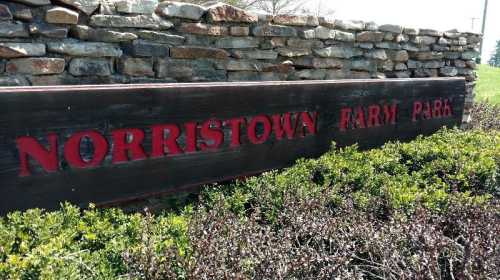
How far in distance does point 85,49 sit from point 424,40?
4.18 metres

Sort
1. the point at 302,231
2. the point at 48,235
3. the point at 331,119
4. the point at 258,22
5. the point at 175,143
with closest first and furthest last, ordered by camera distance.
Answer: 1. the point at 48,235
2. the point at 302,231
3. the point at 175,143
4. the point at 258,22
5. the point at 331,119

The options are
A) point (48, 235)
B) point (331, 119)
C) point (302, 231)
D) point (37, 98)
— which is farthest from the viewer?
point (331, 119)

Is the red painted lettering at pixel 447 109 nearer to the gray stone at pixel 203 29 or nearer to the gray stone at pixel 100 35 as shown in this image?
the gray stone at pixel 203 29

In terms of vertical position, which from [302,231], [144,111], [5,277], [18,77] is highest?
[18,77]

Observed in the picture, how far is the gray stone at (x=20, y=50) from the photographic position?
278cm

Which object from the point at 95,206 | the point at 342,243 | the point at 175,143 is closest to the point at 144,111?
the point at 175,143

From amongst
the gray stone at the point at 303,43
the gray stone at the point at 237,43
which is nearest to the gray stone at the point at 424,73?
→ the gray stone at the point at 303,43

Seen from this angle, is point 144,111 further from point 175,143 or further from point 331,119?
point 331,119

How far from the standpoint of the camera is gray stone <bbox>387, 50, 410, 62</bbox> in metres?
5.43

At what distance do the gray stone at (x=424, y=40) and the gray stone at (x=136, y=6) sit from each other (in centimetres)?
346

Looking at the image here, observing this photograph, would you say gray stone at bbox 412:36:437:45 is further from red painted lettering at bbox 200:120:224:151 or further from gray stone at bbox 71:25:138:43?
gray stone at bbox 71:25:138:43

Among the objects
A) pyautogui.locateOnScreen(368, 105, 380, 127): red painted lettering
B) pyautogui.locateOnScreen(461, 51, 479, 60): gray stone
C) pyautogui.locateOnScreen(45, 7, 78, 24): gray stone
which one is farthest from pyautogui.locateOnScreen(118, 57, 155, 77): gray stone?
pyautogui.locateOnScreen(461, 51, 479, 60): gray stone

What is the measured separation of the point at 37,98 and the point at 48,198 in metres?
0.55

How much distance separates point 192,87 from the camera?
3297 millimetres
